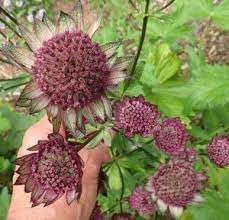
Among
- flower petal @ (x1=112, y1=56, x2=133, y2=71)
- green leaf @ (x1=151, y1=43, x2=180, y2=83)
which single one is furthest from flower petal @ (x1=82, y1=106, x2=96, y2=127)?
green leaf @ (x1=151, y1=43, x2=180, y2=83)

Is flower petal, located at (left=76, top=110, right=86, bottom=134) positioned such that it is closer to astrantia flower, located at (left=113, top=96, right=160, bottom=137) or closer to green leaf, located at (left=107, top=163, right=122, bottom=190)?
astrantia flower, located at (left=113, top=96, right=160, bottom=137)

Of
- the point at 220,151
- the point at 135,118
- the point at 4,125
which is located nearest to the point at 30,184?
the point at 135,118

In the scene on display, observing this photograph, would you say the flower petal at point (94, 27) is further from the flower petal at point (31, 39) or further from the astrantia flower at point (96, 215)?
the astrantia flower at point (96, 215)

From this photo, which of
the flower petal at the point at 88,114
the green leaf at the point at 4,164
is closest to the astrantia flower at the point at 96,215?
the flower petal at the point at 88,114

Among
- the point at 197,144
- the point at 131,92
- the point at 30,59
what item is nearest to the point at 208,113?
the point at 197,144

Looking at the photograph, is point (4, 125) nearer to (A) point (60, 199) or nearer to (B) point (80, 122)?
(A) point (60, 199)

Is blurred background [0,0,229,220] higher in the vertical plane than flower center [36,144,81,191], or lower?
higher

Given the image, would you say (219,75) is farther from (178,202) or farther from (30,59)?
(30,59)

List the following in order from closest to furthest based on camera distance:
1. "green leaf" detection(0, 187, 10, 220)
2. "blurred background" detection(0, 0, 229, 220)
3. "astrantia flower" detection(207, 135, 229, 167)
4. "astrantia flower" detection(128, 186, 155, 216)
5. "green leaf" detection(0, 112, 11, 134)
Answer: "astrantia flower" detection(207, 135, 229, 167) → "astrantia flower" detection(128, 186, 155, 216) → "blurred background" detection(0, 0, 229, 220) → "green leaf" detection(0, 187, 10, 220) → "green leaf" detection(0, 112, 11, 134)
